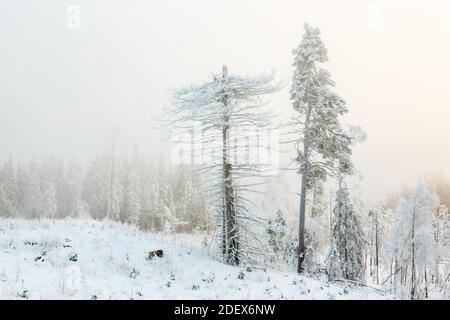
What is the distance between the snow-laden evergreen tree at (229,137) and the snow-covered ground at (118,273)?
1902mm

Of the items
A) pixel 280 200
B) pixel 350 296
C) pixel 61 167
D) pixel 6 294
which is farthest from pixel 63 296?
pixel 61 167

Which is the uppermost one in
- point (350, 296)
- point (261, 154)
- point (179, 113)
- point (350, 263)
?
point (179, 113)

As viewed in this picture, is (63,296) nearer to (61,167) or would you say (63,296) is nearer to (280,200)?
(280,200)

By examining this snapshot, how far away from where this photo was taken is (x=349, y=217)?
30312 mm

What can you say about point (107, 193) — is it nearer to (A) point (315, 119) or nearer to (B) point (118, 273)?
(A) point (315, 119)

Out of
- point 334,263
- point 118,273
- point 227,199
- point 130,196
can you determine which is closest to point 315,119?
point 227,199

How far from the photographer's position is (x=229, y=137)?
1834 cm

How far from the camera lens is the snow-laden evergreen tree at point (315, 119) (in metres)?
22.0

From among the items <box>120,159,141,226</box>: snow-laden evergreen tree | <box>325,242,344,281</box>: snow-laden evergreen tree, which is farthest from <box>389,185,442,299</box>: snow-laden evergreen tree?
<box>120,159,141,226</box>: snow-laden evergreen tree

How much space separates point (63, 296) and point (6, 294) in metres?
1.35

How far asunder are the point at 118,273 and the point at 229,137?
7658 millimetres
